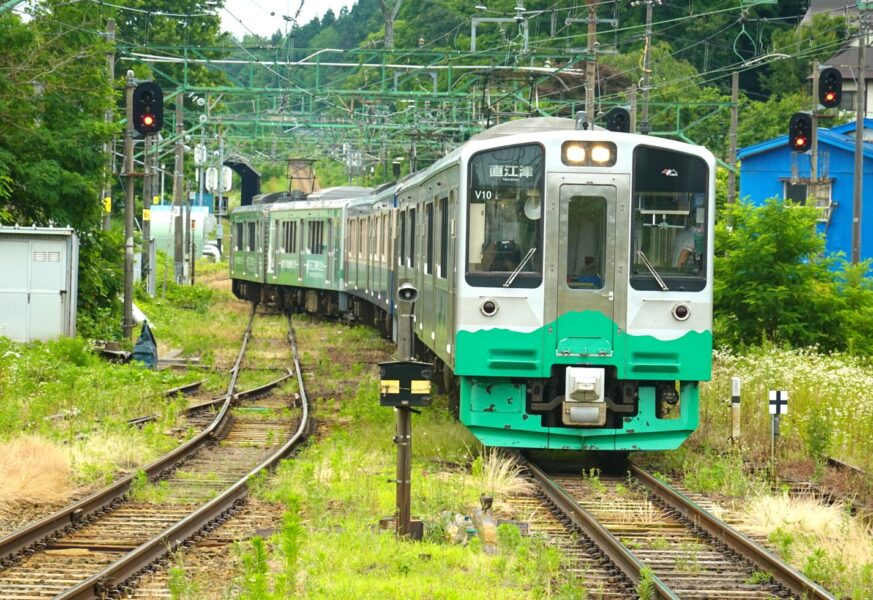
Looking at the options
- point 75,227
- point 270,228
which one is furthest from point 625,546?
point 270,228

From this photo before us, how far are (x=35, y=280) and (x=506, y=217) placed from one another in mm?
10688

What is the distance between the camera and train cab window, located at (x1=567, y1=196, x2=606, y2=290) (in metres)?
11.9

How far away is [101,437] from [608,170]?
508cm

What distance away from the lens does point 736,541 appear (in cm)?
906

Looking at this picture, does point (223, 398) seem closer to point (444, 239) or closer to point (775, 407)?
point (444, 239)

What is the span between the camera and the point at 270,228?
38000mm

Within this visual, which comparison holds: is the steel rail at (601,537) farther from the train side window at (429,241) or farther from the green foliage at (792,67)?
the green foliage at (792,67)

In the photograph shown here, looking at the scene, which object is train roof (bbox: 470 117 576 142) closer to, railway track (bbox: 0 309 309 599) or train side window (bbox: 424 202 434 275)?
train side window (bbox: 424 202 434 275)

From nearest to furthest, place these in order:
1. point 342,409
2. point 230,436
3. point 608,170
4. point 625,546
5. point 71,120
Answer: point 625,546
point 608,170
point 230,436
point 342,409
point 71,120

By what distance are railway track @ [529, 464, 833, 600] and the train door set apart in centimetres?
116

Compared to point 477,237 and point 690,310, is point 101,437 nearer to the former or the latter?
point 477,237

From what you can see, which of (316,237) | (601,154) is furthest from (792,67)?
(601,154)

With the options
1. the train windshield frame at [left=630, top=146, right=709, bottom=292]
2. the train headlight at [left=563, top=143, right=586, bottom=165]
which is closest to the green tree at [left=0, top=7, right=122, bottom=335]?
the train headlight at [left=563, top=143, right=586, bottom=165]

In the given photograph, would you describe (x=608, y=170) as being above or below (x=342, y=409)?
above
